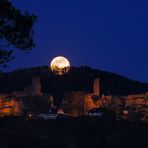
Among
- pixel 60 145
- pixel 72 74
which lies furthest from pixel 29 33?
pixel 72 74

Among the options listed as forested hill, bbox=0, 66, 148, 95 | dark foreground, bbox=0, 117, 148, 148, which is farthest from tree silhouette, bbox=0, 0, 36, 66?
forested hill, bbox=0, 66, 148, 95

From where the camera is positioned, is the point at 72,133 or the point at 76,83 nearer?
the point at 72,133

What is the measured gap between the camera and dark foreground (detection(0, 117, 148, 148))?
5109 centimetres

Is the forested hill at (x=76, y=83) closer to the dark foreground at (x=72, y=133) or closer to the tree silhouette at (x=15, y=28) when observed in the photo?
the dark foreground at (x=72, y=133)

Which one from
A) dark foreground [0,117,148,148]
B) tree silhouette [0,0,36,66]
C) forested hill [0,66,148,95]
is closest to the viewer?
tree silhouette [0,0,36,66]

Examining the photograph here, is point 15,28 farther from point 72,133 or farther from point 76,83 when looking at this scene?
point 76,83

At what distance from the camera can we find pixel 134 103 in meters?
77.8

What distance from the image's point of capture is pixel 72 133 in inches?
2301

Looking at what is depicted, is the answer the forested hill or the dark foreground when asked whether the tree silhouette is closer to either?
the dark foreground

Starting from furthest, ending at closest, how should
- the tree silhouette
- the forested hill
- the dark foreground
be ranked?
the forested hill
the dark foreground
the tree silhouette

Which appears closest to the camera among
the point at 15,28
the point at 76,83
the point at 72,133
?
the point at 15,28

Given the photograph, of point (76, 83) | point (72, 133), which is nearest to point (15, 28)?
point (72, 133)

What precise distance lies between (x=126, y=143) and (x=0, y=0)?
3368 cm

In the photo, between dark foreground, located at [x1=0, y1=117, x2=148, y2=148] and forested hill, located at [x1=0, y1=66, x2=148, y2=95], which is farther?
forested hill, located at [x1=0, y1=66, x2=148, y2=95]
